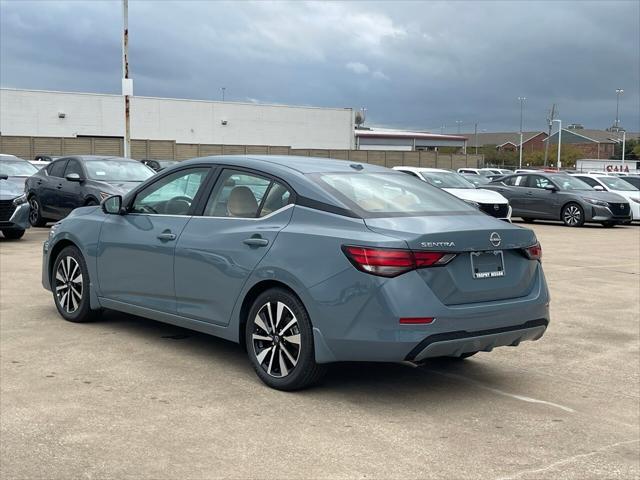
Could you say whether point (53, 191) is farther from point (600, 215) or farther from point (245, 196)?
point (600, 215)

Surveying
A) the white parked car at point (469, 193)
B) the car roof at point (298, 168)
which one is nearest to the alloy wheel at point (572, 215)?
the white parked car at point (469, 193)

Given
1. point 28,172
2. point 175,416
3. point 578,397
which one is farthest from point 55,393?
point 28,172

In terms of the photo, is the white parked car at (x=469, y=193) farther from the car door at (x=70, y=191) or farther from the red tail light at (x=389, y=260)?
the red tail light at (x=389, y=260)

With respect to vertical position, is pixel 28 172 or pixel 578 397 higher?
pixel 28 172

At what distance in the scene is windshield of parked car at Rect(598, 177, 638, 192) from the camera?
83.0 ft

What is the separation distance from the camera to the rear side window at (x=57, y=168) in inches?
661

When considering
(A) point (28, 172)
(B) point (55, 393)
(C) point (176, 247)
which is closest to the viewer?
(B) point (55, 393)

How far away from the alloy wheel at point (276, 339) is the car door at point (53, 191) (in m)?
12.1

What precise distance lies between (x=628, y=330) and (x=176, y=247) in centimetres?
444

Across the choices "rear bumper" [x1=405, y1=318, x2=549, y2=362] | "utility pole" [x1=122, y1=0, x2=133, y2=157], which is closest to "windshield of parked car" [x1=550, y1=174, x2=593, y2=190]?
"utility pole" [x1=122, y1=0, x2=133, y2=157]

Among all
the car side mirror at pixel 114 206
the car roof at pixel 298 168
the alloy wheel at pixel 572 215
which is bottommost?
the alloy wheel at pixel 572 215

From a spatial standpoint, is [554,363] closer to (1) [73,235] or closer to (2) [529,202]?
(1) [73,235]

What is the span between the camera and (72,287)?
290 inches

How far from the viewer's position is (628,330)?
7711mm
